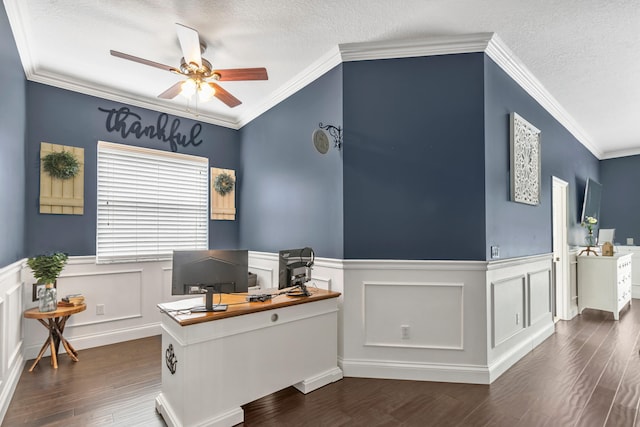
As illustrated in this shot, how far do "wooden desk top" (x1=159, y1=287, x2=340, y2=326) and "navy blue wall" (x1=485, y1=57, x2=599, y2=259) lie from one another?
154 centimetres

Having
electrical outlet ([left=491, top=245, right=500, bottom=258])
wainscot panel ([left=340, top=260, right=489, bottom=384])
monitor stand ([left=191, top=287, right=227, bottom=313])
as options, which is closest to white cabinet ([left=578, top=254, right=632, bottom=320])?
electrical outlet ([left=491, top=245, right=500, bottom=258])

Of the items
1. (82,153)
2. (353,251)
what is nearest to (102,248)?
(82,153)

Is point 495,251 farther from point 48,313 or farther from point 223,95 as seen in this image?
point 48,313

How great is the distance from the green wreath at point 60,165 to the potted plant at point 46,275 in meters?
0.91

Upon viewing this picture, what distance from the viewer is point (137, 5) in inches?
96.7

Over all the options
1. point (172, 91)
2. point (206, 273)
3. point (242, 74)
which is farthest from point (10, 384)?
point (242, 74)

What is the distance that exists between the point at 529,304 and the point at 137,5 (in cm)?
453

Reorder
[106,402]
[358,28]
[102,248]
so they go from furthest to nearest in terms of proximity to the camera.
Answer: [102,248]
[358,28]
[106,402]

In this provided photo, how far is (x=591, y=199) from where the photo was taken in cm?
572

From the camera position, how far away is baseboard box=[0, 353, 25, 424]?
2.32 metres

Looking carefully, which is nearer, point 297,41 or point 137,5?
point 137,5

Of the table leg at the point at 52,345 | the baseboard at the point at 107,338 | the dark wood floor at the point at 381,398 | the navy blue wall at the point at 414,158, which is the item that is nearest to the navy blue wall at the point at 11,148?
the table leg at the point at 52,345

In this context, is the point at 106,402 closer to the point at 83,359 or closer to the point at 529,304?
the point at 83,359

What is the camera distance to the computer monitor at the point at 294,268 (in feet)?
9.02
